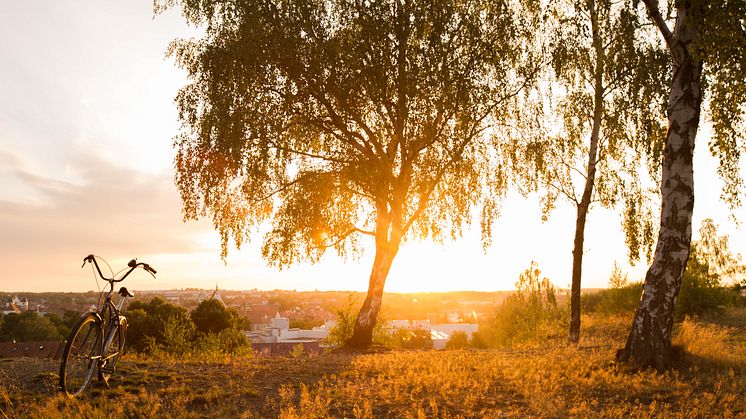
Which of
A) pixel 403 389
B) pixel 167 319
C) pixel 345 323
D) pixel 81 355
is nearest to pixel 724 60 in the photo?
pixel 403 389

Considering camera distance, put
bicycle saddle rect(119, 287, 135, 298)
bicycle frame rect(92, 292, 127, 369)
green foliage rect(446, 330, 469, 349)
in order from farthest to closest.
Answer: green foliage rect(446, 330, 469, 349)
bicycle saddle rect(119, 287, 135, 298)
bicycle frame rect(92, 292, 127, 369)

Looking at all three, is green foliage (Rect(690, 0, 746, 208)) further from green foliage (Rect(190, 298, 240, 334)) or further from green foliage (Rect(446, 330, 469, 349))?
green foliage (Rect(446, 330, 469, 349))

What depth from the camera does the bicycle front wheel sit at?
286 inches

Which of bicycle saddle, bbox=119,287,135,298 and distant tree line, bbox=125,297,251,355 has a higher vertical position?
bicycle saddle, bbox=119,287,135,298

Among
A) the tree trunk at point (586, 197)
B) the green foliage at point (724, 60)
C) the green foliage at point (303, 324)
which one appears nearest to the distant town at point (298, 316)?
the green foliage at point (303, 324)

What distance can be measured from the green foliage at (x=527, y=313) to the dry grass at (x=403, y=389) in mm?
15393

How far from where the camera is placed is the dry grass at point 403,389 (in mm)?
6926

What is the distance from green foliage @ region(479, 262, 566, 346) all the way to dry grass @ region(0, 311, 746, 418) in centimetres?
1539

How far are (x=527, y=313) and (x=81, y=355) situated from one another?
25158 millimetres

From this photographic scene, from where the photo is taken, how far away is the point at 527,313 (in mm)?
29266

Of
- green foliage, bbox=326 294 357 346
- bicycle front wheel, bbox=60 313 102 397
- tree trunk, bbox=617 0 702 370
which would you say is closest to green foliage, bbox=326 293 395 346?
green foliage, bbox=326 294 357 346

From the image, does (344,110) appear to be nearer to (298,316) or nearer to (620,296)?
(620,296)

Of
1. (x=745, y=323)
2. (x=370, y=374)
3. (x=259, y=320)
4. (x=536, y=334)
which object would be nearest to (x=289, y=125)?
(x=370, y=374)

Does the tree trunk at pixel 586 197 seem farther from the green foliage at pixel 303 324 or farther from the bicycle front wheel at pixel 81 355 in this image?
the green foliage at pixel 303 324
